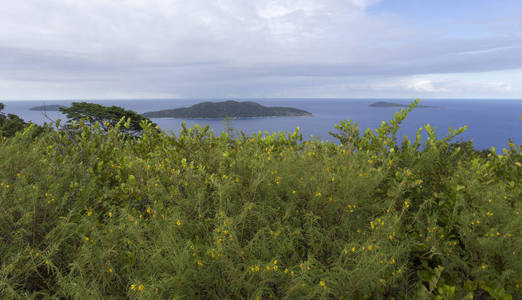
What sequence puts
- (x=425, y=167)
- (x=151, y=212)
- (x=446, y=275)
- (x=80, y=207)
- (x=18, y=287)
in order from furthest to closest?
(x=425, y=167) < (x=80, y=207) < (x=151, y=212) < (x=446, y=275) < (x=18, y=287)

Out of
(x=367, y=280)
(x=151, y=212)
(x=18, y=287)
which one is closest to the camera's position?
(x=367, y=280)

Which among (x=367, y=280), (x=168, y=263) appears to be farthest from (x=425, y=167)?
(x=168, y=263)

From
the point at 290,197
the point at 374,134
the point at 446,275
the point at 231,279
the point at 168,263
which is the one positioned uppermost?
the point at 374,134

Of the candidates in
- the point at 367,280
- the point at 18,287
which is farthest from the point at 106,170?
the point at 367,280

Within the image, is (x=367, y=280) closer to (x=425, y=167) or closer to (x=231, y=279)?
(x=231, y=279)

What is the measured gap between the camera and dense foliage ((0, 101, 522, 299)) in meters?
1.77

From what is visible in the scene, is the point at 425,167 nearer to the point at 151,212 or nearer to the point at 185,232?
the point at 185,232

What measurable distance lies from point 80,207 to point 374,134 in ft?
13.7

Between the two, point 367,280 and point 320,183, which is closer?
point 367,280

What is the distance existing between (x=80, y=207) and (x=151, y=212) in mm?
824

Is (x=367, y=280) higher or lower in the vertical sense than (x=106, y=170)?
lower

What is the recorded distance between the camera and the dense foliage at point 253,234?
1.77 meters

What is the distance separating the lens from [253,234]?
2.21 meters

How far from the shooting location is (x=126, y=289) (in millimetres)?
1820
